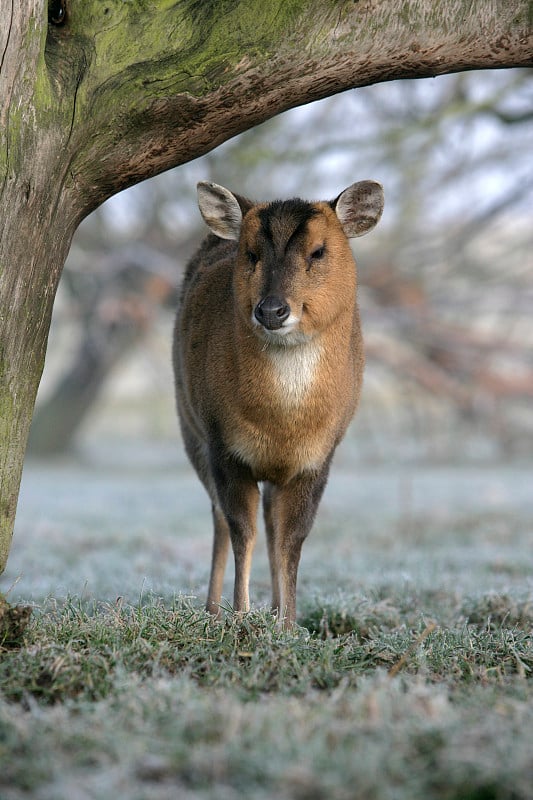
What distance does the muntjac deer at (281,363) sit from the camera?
4.96 m

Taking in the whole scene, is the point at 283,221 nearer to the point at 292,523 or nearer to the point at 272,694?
the point at 292,523

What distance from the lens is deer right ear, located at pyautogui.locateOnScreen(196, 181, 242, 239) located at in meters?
5.34

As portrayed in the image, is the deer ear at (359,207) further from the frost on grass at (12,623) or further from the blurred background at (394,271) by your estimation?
the blurred background at (394,271)

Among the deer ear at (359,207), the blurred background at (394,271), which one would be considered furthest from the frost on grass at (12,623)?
the blurred background at (394,271)

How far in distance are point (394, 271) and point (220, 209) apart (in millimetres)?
12359

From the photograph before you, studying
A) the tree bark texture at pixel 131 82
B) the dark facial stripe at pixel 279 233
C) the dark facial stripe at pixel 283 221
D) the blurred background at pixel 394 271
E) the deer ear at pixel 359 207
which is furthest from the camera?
the blurred background at pixel 394 271

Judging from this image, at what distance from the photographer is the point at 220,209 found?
5.41 m

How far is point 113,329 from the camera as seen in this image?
19.0 m

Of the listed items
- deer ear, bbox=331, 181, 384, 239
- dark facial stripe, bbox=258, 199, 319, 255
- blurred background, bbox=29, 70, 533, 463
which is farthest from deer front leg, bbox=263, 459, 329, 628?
blurred background, bbox=29, 70, 533, 463

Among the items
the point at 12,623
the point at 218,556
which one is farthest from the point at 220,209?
the point at 12,623

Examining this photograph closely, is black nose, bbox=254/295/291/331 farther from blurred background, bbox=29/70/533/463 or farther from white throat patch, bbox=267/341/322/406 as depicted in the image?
blurred background, bbox=29/70/533/463

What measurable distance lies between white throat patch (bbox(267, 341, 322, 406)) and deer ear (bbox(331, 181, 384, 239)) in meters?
0.75

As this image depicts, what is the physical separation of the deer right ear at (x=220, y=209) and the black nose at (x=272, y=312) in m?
0.77

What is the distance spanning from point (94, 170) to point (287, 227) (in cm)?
103
